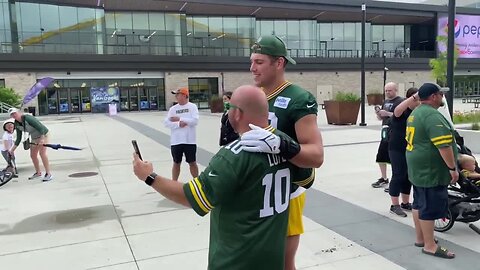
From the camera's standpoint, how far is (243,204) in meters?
1.97

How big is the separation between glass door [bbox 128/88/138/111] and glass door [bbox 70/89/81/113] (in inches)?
175

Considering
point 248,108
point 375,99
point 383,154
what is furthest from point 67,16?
point 248,108

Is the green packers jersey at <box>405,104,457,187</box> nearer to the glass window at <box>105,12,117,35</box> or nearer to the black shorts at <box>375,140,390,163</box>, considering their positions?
the black shorts at <box>375,140,390,163</box>

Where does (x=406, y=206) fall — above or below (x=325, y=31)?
below

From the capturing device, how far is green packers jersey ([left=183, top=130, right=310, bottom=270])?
189cm

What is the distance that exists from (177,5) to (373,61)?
2186 centimetres

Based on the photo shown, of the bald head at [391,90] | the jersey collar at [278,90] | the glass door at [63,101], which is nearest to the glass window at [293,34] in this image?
the glass door at [63,101]

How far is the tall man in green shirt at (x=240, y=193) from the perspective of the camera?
1.89 m

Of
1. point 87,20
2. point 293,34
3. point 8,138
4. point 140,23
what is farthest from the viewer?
point 293,34

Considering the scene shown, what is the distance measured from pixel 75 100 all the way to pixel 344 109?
26416 mm

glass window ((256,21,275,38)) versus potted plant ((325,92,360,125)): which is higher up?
glass window ((256,21,275,38))

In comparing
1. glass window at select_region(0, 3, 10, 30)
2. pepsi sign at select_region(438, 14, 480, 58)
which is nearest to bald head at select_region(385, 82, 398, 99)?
glass window at select_region(0, 3, 10, 30)

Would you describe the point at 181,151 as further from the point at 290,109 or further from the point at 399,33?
the point at 399,33

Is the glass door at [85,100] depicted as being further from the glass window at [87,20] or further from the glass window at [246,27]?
the glass window at [246,27]
